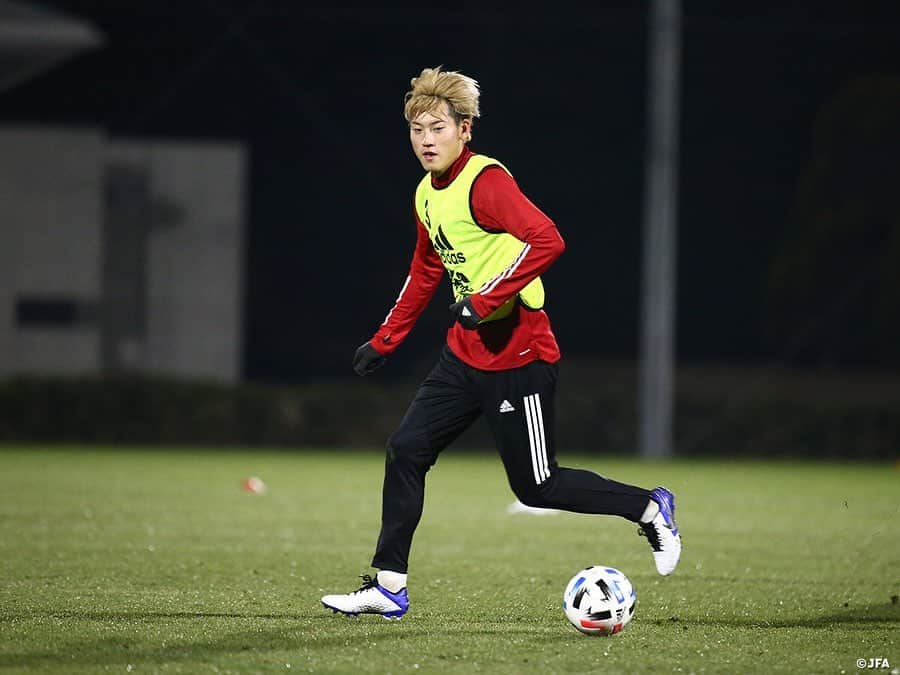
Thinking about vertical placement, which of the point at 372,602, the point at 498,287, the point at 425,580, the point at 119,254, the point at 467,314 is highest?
the point at 119,254

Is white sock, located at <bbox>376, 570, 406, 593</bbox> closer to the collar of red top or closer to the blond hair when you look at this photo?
the collar of red top

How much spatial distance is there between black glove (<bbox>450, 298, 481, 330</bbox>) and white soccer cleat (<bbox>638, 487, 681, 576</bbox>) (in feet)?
3.58

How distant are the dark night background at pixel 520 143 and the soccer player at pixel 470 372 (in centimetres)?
1351

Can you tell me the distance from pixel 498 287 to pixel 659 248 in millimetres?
13966

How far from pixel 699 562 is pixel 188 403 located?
12.0m

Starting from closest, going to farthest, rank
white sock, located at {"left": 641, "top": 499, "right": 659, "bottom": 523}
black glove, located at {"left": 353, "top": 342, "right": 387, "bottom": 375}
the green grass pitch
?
the green grass pitch → white sock, located at {"left": 641, "top": 499, "right": 659, "bottom": 523} → black glove, located at {"left": 353, "top": 342, "right": 387, "bottom": 375}

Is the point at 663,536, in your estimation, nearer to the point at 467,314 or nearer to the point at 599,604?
the point at 599,604

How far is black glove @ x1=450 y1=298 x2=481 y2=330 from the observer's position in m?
5.97

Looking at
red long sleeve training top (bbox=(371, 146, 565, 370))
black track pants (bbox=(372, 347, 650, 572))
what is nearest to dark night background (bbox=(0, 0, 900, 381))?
red long sleeve training top (bbox=(371, 146, 565, 370))

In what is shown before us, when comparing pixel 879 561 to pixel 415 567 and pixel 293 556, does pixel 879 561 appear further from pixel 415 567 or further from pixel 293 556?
pixel 293 556

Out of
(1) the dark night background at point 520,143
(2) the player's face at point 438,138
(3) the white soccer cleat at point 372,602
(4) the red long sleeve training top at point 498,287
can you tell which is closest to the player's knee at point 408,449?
(4) the red long sleeve training top at point 498,287

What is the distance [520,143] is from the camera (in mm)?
20172

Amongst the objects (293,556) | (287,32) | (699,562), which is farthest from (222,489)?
(287,32)

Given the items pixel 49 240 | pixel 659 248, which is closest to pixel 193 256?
pixel 49 240
